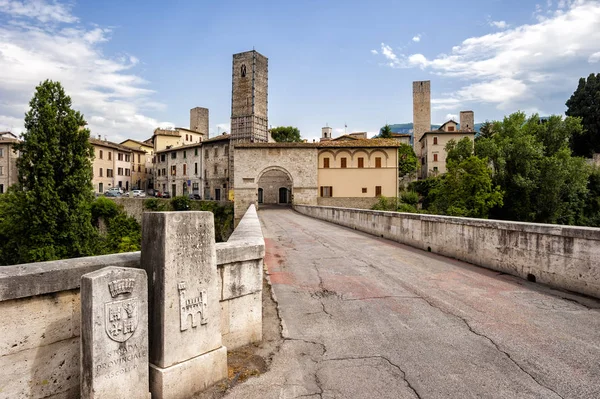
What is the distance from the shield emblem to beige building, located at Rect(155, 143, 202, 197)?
58.1 m

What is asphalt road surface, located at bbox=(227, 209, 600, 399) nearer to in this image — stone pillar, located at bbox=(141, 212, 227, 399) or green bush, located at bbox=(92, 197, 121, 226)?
stone pillar, located at bbox=(141, 212, 227, 399)

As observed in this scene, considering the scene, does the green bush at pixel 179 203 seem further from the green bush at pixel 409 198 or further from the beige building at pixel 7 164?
the green bush at pixel 409 198

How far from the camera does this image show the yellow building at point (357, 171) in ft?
140

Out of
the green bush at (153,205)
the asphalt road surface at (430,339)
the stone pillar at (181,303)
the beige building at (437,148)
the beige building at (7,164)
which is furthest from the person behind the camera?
the beige building at (437,148)

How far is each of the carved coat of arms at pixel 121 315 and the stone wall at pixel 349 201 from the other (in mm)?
39848

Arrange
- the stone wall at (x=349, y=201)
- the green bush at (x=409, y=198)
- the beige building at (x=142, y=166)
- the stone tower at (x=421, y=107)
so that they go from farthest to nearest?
the stone tower at (x=421, y=107), the beige building at (x=142, y=166), the green bush at (x=409, y=198), the stone wall at (x=349, y=201)

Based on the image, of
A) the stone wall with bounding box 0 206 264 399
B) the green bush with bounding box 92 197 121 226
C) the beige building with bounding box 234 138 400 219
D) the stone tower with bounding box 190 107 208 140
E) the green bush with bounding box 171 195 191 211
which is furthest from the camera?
the stone tower with bounding box 190 107 208 140

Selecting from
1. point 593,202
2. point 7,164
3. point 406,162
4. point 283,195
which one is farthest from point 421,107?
point 7,164

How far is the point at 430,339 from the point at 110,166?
66257 millimetres

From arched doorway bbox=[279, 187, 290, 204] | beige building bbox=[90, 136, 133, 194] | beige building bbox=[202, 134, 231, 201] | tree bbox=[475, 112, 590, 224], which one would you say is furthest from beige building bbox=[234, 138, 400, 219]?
beige building bbox=[90, 136, 133, 194]

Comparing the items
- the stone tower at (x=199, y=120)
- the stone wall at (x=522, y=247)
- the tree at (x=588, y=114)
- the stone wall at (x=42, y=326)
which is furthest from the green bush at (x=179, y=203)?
the tree at (x=588, y=114)

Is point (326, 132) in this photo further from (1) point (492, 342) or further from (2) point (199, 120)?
(1) point (492, 342)

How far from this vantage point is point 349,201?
4266 cm

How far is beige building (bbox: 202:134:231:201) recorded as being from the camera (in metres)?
55.8
